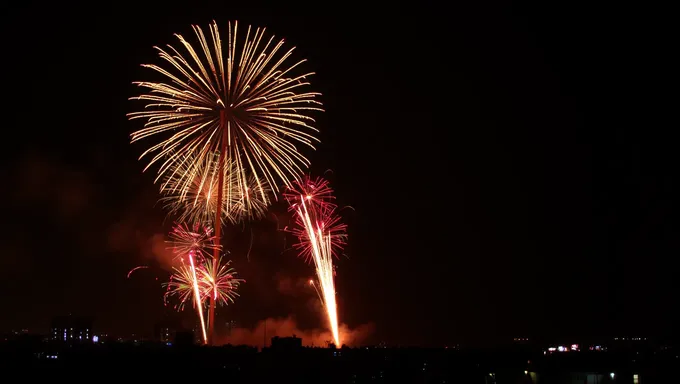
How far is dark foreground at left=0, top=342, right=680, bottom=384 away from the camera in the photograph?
37.4 m

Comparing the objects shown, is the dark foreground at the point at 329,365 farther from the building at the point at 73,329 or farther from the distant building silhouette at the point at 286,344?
the building at the point at 73,329

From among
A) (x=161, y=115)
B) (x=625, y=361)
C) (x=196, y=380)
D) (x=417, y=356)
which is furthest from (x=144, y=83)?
(x=625, y=361)

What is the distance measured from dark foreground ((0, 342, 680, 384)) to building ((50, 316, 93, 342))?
29903 mm

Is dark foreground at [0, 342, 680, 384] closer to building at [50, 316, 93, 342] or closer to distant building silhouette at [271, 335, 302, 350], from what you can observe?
distant building silhouette at [271, 335, 302, 350]

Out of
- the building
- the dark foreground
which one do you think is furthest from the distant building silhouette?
the building

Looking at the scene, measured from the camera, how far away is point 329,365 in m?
42.1

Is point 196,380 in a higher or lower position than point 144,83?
lower

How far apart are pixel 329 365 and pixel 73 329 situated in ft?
163

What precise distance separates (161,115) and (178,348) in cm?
1861

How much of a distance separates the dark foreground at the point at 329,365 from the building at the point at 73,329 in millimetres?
29903

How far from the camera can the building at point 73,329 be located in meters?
78.8

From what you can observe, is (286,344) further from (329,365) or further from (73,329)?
(73,329)

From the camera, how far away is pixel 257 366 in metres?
40.4

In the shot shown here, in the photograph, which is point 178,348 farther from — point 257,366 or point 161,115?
point 161,115
